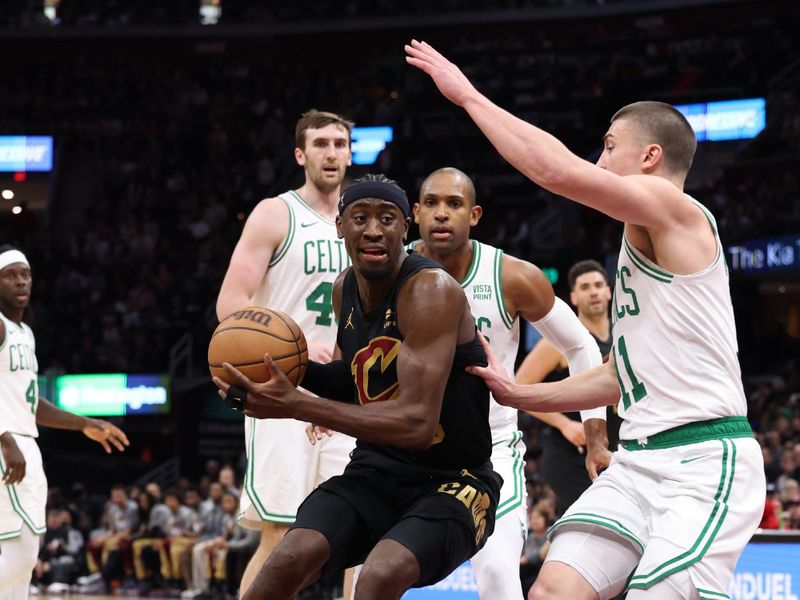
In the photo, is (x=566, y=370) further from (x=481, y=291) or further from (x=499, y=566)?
(x=499, y=566)

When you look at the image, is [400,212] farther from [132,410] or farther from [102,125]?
[102,125]

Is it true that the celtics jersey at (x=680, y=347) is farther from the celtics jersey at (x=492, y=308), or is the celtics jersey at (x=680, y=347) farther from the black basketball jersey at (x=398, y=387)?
the celtics jersey at (x=492, y=308)

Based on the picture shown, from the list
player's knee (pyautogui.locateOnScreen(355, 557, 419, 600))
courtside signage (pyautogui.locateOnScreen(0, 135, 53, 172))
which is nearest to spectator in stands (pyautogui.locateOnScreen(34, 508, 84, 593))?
courtside signage (pyautogui.locateOnScreen(0, 135, 53, 172))

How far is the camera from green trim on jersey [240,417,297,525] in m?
6.05

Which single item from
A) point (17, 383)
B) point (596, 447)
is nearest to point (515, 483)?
point (596, 447)

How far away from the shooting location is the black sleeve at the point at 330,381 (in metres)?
4.46

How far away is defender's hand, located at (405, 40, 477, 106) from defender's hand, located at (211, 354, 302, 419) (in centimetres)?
113

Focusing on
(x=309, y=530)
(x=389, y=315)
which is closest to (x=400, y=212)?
(x=389, y=315)

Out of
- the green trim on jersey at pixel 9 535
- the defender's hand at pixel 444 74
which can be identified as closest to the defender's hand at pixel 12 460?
the green trim on jersey at pixel 9 535

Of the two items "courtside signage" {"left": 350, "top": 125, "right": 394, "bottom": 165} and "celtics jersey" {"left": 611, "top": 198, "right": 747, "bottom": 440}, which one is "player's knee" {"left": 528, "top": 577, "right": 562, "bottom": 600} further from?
"courtside signage" {"left": 350, "top": 125, "right": 394, "bottom": 165}

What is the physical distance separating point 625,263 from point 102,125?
24495 millimetres

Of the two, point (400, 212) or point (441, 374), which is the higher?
point (400, 212)

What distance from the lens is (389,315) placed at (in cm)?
428

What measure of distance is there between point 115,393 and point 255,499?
52.9 ft
